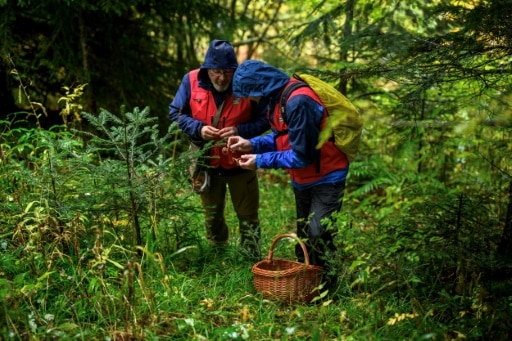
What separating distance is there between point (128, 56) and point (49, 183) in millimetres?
4071

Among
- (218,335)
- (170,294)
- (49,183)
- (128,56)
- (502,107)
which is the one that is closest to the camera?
(502,107)

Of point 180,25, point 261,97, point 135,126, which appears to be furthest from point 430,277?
point 180,25

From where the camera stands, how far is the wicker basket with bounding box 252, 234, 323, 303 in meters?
3.63

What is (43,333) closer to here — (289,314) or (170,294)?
(170,294)

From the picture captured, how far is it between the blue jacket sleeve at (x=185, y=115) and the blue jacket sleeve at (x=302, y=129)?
1.06 meters

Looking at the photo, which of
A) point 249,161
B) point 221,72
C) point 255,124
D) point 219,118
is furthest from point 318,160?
point 221,72

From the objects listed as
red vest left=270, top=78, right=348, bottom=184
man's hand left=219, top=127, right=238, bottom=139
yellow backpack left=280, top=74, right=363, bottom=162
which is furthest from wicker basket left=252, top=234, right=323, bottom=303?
man's hand left=219, top=127, right=238, bottom=139

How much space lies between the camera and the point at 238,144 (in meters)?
4.14

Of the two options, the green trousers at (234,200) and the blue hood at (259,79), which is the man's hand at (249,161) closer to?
the blue hood at (259,79)

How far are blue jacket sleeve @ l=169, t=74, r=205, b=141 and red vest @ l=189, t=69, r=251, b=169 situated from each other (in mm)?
58

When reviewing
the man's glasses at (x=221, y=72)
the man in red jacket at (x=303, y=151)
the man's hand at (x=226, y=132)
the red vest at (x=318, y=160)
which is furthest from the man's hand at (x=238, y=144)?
the man's glasses at (x=221, y=72)

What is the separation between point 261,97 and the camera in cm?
393

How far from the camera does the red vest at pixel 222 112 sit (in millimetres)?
4488

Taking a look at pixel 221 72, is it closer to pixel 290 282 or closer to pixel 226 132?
pixel 226 132
